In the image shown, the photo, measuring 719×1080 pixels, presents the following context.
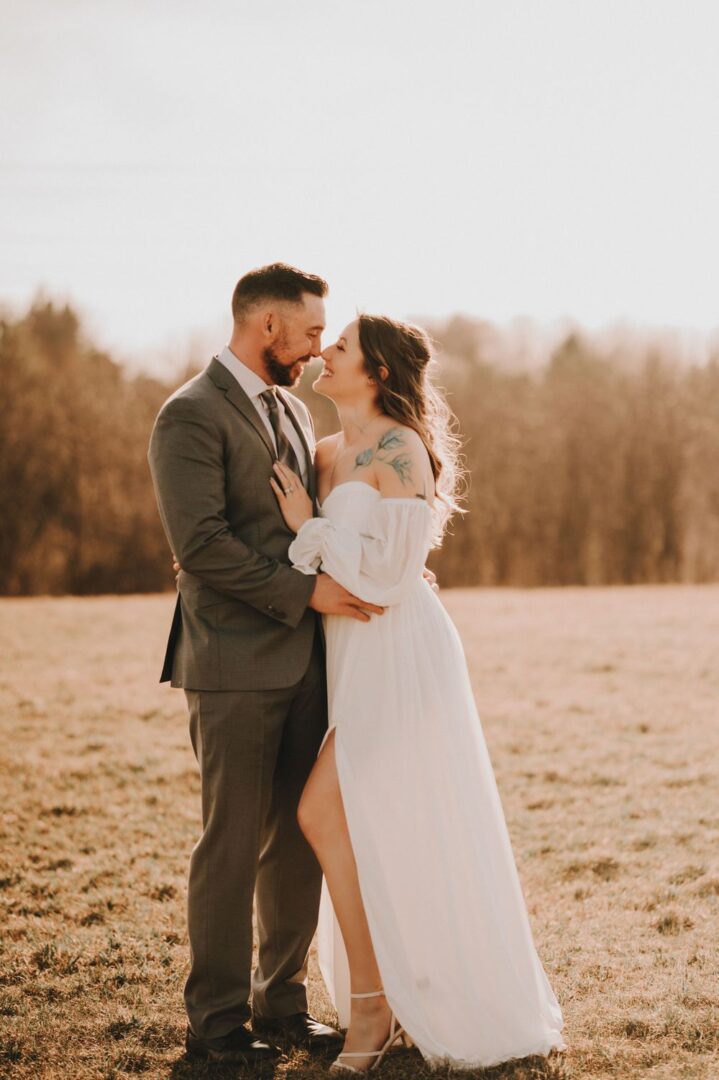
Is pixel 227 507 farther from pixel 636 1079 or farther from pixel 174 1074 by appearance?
pixel 636 1079

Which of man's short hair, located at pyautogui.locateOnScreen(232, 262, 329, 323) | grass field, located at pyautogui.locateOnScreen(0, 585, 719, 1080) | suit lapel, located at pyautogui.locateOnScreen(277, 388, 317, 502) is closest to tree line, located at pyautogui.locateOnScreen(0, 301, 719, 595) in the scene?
grass field, located at pyautogui.locateOnScreen(0, 585, 719, 1080)

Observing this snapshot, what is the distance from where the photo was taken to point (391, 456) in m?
3.79

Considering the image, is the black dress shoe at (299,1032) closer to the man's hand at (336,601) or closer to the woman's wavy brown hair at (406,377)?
the man's hand at (336,601)

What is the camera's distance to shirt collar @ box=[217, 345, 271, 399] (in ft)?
12.6

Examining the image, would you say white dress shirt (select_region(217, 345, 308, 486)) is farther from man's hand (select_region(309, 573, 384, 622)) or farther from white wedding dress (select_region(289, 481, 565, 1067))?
man's hand (select_region(309, 573, 384, 622))

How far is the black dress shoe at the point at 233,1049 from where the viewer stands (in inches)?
143

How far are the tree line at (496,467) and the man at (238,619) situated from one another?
19.9 metres

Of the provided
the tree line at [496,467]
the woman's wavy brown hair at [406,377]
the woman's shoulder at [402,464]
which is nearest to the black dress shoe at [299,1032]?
the woman's wavy brown hair at [406,377]

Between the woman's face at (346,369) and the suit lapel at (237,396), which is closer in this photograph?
the suit lapel at (237,396)

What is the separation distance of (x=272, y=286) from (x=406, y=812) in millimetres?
1834

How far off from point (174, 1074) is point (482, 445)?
2357cm

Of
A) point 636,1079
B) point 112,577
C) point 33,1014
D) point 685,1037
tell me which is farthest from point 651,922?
point 112,577

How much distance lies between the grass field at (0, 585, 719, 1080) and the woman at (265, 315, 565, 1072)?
0.63ft

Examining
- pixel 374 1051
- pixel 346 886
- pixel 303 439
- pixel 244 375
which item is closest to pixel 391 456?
pixel 303 439
